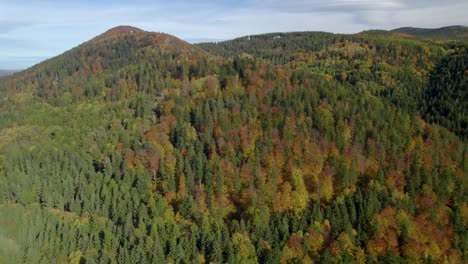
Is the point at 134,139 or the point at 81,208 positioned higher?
the point at 134,139

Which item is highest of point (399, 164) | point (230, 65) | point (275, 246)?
point (230, 65)

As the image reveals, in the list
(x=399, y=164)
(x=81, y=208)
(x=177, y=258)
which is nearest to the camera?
(x=177, y=258)

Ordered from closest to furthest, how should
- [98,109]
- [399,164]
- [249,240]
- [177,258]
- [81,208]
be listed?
[177,258] → [249,240] → [81,208] → [399,164] → [98,109]

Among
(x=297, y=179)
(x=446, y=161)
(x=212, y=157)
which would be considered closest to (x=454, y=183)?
(x=446, y=161)

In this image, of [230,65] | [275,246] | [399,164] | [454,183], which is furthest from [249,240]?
[230,65]

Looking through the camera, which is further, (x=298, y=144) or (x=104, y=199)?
(x=298, y=144)

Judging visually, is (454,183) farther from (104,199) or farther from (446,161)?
(104,199)
